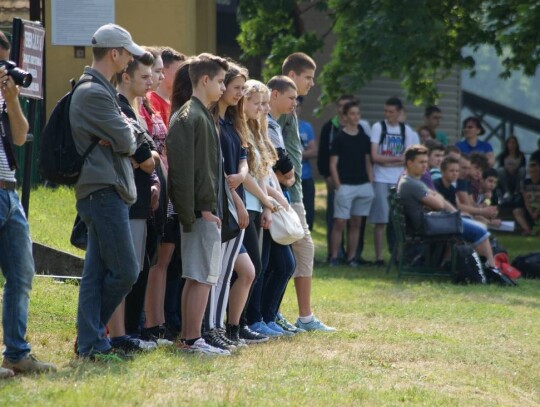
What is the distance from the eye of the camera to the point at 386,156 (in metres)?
15.7

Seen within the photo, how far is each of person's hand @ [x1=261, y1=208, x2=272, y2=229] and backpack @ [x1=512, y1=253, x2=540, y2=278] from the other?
277 inches

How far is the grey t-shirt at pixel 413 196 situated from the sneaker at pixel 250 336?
5694 millimetres

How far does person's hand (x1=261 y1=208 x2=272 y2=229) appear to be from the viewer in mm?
8828

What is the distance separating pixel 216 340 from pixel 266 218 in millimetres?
1134

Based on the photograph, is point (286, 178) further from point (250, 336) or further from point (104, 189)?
point (104, 189)

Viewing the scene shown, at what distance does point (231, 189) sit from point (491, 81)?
98368 mm

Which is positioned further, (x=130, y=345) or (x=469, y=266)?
(x=469, y=266)

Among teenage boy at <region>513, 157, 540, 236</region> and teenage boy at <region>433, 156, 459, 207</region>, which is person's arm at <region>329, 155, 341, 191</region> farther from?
teenage boy at <region>513, 157, 540, 236</region>

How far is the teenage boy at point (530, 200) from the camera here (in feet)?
69.1

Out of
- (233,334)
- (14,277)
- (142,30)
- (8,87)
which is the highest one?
(142,30)

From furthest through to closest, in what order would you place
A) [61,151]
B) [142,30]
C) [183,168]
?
[142,30] < [183,168] < [61,151]

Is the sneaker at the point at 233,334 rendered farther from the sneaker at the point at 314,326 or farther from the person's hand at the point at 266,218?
the sneaker at the point at 314,326

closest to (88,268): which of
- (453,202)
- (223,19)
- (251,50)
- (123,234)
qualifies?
(123,234)

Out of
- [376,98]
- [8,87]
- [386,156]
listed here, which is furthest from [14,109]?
[376,98]
